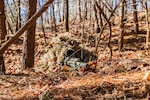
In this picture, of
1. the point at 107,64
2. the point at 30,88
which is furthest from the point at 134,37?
the point at 30,88

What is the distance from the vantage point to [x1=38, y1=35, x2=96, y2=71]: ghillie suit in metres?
7.20

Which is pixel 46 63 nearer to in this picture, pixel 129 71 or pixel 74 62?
pixel 74 62

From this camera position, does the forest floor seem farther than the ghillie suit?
No

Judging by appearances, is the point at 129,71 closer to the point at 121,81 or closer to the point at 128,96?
the point at 121,81

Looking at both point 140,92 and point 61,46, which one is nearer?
point 140,92

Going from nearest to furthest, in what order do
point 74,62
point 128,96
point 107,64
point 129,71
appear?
point 128,96
point 129,71
point 107,64
point 74,62

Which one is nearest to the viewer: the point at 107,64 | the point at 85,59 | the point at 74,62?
the point at 107,64

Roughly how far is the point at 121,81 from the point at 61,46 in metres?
4.09

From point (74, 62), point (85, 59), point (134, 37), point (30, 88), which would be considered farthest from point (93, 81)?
point (134, 37)

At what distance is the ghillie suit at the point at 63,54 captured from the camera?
7.20m

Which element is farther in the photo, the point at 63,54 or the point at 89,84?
the point at 63,54

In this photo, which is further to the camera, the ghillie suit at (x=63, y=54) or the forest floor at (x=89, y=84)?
the ghillie suit at (x=63, y=54)

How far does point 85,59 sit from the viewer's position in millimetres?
7531

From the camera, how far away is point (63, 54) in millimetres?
7492
